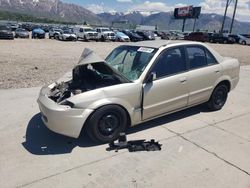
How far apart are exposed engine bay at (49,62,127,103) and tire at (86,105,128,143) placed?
448mm

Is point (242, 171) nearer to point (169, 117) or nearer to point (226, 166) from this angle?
point (226, 166)

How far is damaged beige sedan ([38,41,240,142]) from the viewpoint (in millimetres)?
3883

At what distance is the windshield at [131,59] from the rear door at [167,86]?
0.20 m

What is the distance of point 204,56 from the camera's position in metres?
5.42

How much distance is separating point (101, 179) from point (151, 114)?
1.65 metres

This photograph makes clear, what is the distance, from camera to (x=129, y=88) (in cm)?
419

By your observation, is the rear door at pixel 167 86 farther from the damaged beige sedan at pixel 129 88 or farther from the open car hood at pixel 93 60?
the open car hood at pixel 93 60

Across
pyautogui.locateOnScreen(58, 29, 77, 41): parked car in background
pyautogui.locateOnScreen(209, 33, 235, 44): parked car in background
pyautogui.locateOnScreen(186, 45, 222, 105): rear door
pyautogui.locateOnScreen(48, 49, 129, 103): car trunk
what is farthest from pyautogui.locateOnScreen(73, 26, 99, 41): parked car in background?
pyautogui.locateOnScreen(48, 49, 129, 103): car trunk

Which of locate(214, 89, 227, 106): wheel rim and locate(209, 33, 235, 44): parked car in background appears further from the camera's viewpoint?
locate(209, 33, 235, 44): parked car in background

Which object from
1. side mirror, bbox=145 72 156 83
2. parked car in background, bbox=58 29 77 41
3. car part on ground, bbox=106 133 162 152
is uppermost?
side mirror, bbox=145 72 156 83

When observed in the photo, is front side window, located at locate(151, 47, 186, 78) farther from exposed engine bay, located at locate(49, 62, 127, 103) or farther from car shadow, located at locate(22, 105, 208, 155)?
car shadow, located at locate(22, 105, 208, 155)

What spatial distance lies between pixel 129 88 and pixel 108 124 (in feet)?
2.19

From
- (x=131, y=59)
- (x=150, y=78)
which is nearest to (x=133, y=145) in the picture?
(x=150, y=78)

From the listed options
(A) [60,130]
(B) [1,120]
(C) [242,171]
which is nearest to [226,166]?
(C) [242,171]
